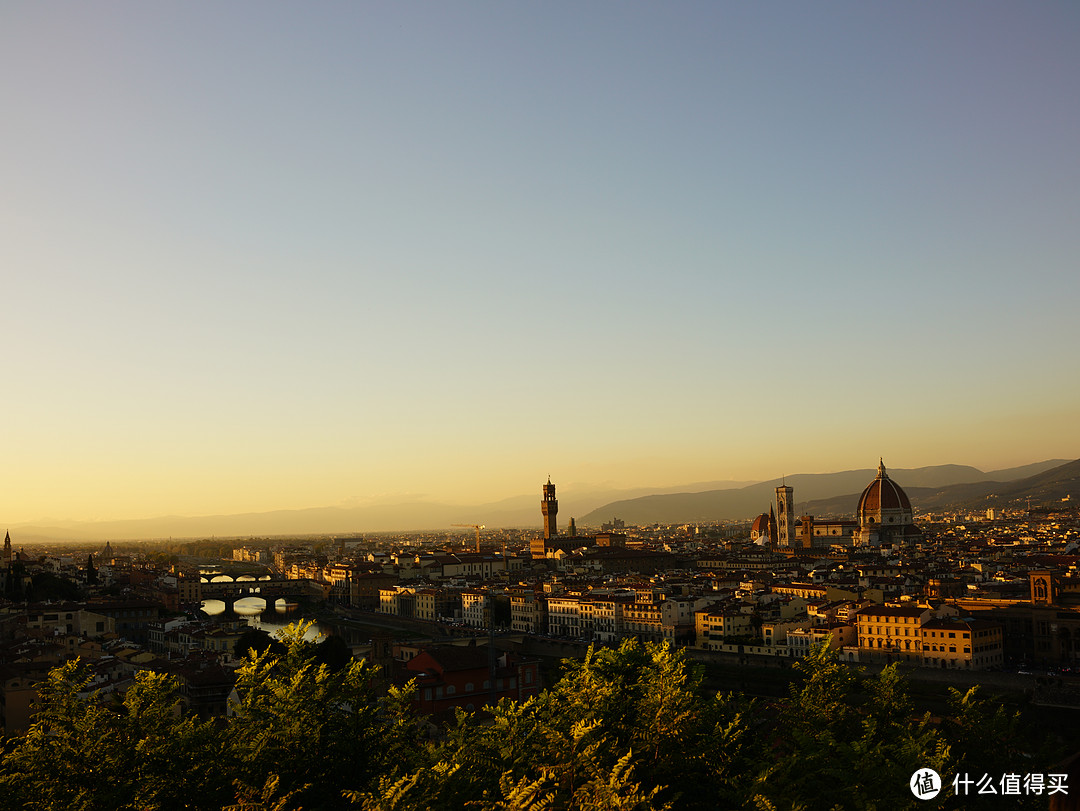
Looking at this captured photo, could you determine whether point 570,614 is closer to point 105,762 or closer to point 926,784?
point 926,784

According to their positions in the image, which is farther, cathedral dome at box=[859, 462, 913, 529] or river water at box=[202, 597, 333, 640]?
cathedral dome at box=[859, 462, 913, 529]

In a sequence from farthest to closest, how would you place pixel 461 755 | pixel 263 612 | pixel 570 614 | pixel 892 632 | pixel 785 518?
1. pixel 785 518
2. pixel 263 612
3. pixel 570 614
4. pixel 892 632
5. pixel 461 755

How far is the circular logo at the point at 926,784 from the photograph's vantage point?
34.3 feet

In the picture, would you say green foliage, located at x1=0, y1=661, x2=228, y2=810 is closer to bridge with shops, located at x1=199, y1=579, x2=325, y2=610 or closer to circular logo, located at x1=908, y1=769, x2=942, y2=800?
circular logo, located at x1=908, y1=769, x2=942, y2=800

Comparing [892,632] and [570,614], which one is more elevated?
[892,632]

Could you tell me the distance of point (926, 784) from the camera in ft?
34.6

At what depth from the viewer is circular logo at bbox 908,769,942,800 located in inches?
412

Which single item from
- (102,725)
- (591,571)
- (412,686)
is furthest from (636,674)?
(591,571)

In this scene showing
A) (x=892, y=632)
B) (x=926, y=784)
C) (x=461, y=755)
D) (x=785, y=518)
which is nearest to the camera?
(x=926, y=784)

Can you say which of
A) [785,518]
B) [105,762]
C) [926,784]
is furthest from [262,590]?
[926,784]

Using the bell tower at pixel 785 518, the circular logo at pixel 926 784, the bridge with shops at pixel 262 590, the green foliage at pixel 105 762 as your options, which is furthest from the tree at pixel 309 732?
the bell tower at pixel 785 518

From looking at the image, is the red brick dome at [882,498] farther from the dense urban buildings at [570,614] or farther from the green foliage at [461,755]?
the green foliage at [461,755]

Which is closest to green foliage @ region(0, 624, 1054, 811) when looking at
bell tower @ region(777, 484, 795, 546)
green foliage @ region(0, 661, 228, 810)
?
green foliage @ region(0, 661, 228, 810)

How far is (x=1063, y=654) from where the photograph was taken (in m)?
42.8
